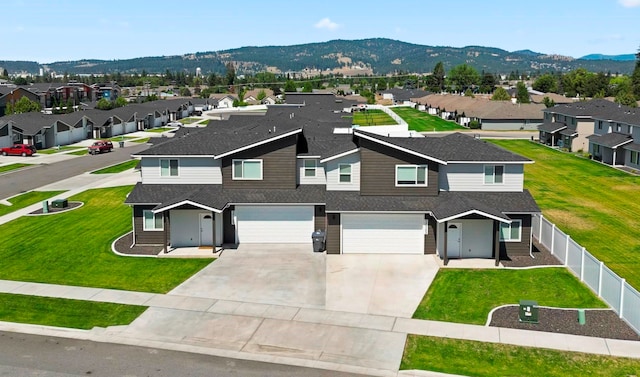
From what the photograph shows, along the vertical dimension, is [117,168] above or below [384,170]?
below

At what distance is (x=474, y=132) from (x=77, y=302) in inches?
3469

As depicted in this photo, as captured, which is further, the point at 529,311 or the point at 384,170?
the point at 384,170

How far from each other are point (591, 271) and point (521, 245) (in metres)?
6.11

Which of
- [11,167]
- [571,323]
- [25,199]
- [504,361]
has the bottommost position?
[504,361]

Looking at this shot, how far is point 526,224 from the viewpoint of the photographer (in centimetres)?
3450

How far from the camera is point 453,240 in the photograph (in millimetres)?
34375

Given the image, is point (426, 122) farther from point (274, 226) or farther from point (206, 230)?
point (206, 230)

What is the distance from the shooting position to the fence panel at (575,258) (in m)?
30.2

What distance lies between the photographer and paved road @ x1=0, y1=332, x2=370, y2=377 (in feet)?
68.0

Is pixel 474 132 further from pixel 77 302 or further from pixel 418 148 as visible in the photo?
pixel 77 302

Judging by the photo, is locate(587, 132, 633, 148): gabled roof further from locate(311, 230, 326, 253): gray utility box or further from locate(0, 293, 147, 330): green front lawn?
locate(0, 293, 147, 330): green front lawn

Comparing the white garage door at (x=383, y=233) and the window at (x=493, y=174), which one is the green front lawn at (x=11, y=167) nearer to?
the white garage door at (x=383, y=233)

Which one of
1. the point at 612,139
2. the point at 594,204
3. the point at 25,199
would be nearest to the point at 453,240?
the point at 594,204

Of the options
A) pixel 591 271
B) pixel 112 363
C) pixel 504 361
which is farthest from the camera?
pixel 591 271
